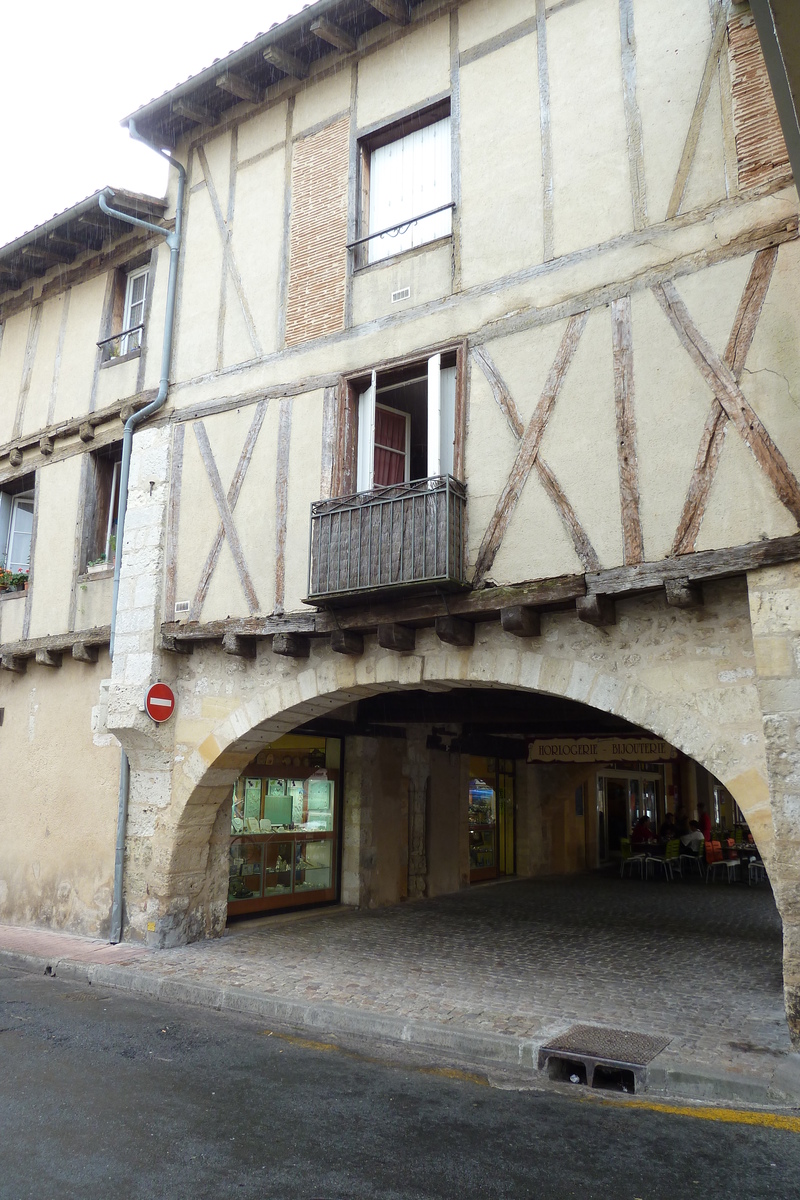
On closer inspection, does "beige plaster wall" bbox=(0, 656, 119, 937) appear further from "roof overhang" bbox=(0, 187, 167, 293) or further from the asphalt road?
"roof overhang" bbox=(0, 187, 167, 293)

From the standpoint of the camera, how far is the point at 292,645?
7293 millimetres

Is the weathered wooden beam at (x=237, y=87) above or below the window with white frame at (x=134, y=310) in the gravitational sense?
above

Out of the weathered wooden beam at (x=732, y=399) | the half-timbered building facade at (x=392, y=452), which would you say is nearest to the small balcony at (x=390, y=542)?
the half-timbered building facade at (x=392, y=452)

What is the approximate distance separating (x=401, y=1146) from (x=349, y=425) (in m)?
5.38

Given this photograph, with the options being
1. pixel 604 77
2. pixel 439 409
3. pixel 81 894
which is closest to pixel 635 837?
Answer: pixel 81 894

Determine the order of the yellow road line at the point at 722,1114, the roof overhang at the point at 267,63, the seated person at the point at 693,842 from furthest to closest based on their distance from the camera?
1. the seated person at the point at 693,842
2. the roof overhang at the point at 267,63
3. the yellow road line at the point at 722,1114

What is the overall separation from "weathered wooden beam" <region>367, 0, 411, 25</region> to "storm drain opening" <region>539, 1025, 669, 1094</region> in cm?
822

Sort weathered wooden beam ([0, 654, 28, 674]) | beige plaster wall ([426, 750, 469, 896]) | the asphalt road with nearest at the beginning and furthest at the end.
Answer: the asphalt road, weathered wooden beam ([0, 654, 28, 674]), beige plaster wall ([426, 750, 469, 896])

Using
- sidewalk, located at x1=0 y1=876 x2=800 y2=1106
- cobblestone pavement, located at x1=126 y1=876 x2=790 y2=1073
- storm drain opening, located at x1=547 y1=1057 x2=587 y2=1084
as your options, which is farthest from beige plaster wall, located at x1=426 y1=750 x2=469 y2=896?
storm drain opening, located at x1=547 y1=1057 x2=587 y2=1084

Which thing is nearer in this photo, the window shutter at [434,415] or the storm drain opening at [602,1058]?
the storm drain opening at [602,1058]

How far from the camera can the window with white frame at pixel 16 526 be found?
10938mm

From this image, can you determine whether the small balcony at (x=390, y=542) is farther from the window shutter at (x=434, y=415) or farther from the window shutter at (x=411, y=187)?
the window shutter at (x=411, y=187)

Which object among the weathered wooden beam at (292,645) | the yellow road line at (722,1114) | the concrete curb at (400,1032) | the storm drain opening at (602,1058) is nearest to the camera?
the yellow road line at (722,1114)

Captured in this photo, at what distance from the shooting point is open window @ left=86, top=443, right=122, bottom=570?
9539 mm
